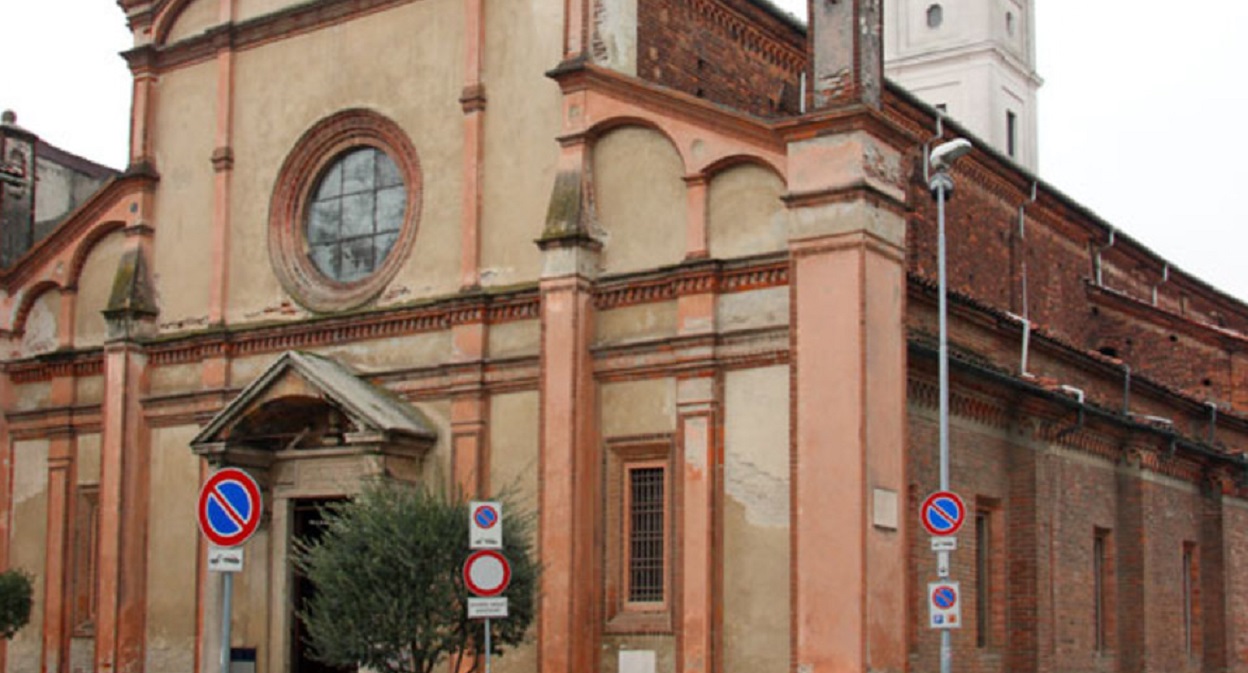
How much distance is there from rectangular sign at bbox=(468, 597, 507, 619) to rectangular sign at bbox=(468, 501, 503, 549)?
0.51 m

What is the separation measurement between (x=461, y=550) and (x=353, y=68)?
29.1 feet

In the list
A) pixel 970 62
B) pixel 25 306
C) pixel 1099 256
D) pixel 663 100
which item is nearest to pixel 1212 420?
pixel 1099 256

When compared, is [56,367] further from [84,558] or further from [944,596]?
[944,596]

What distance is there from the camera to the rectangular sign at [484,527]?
54.1ft

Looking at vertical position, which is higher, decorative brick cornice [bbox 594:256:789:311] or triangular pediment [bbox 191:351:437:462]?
decorative brick cornice [bbox 594:256:789:311]

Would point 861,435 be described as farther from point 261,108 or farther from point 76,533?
point 76,533

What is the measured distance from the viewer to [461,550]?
17688 mm

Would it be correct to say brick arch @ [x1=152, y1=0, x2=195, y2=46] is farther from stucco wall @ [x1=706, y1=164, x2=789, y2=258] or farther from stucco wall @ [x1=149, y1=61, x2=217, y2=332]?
stucco wall @ [x1=706, y1=164, x2=789, y2=258]

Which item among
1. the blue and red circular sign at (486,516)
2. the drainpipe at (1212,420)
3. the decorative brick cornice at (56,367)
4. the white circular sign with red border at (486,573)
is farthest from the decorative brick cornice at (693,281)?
the drainpipe at (1212,420)

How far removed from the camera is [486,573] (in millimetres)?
16500

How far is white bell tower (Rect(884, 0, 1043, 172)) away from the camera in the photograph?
44500mm

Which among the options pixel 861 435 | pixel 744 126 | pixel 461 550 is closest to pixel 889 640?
pixel 861 435

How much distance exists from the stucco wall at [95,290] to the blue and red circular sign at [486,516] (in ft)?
39.2

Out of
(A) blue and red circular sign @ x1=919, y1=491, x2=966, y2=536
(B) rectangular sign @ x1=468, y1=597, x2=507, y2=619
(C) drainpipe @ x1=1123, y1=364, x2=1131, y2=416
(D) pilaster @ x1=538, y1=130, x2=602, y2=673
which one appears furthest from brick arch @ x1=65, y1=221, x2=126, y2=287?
(C) drainpipe @ x1=1123, y1=364, x2=1131, y2=416
